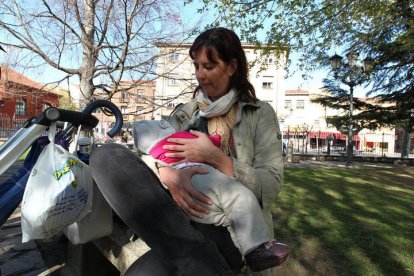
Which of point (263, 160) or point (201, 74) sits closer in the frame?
point (263, 160)

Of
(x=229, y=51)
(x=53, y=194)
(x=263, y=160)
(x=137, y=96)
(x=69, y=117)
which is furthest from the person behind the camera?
(x=137, y=96)

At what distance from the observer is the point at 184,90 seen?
710cm

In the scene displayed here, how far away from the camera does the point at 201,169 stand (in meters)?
1.30

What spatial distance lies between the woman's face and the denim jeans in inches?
25.1

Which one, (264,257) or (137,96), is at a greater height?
Answer: (137,96)

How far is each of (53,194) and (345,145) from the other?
32126mm

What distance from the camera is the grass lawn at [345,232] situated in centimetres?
268

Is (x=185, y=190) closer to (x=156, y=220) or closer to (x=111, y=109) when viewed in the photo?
(x=156, y=220)

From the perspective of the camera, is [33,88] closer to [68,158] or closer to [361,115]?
[68,158]

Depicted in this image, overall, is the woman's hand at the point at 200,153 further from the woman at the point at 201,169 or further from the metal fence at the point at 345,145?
the metal fence at the point at 345,145

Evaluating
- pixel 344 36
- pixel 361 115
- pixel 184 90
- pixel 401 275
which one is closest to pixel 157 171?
pixel 401 275

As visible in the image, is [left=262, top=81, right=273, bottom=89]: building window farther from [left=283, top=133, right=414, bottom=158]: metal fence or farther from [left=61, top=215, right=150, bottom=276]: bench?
[left=61, top=215, right=150, bottom=276]: bench

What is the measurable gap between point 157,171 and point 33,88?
6.61m

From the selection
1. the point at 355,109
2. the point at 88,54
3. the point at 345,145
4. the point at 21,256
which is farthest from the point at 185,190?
the point at 345,145
